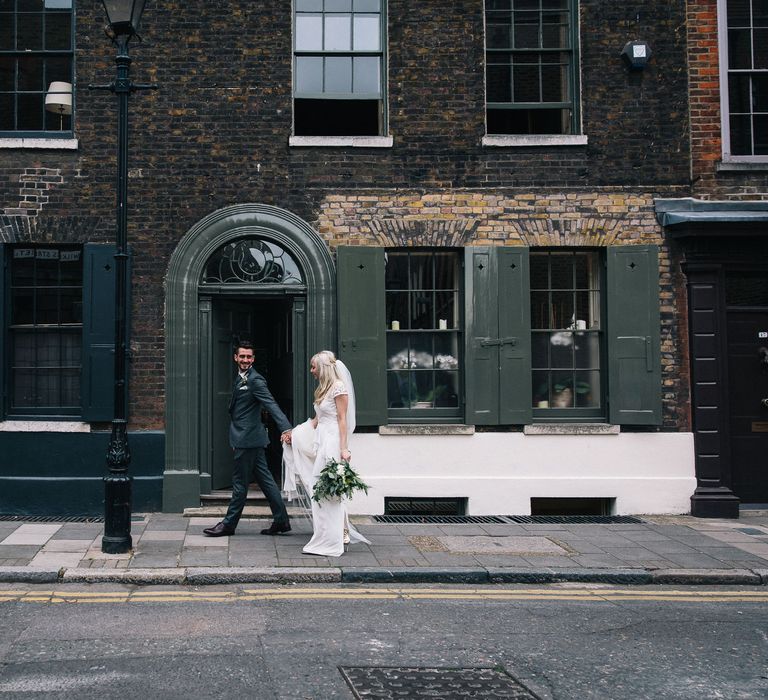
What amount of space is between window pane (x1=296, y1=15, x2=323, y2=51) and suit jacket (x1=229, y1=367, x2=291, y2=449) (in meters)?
4.59

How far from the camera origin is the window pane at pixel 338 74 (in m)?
10.8

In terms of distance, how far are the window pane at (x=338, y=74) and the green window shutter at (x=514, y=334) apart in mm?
2916

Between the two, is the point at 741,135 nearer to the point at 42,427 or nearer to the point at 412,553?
the point at 412,553

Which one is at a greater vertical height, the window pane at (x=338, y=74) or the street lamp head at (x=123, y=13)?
the window pane at (x=338, y=74)

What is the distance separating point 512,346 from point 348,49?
4363 mm

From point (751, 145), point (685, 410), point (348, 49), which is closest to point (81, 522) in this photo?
point (348, 49)

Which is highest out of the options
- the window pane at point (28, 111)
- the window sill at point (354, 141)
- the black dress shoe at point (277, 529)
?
the window pane at point (28, 111)

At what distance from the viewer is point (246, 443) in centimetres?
871

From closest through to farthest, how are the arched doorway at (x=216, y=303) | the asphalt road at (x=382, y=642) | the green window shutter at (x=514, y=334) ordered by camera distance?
the asphalt road at (x=382, y=642)
the arched doorway at (x=216, y=303)
the green window shutter at (x=514, y=334)

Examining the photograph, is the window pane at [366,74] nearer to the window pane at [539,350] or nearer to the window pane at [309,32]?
the window pane at [309,32]

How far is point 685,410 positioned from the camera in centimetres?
1062

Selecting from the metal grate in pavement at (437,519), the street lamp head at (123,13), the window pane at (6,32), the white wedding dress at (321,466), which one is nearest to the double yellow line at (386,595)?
the white wedding dress at (321,466)

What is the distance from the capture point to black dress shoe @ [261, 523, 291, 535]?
29.1 feet

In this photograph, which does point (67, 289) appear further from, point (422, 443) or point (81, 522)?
point (422, 443)
